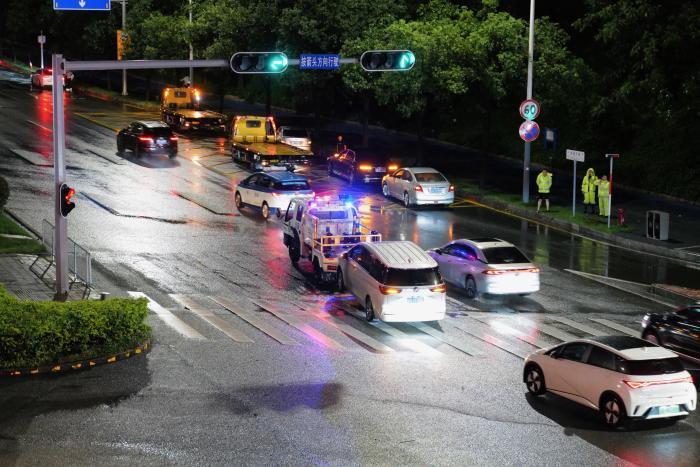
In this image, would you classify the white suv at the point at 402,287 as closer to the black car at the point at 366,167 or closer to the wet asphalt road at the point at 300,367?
the wet asphalt road at the point at 300,367

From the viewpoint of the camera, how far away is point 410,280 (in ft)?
78.5

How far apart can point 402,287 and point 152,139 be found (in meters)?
26.7

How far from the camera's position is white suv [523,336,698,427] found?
17359mm

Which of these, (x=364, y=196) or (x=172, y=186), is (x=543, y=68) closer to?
(x=364, y=196)

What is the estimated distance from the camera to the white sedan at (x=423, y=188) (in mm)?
39438

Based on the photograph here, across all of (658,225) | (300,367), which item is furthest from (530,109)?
(300,367)

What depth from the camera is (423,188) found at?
39.4 metres

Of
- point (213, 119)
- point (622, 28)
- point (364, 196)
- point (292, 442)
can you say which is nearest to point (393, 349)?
point (292, 442)

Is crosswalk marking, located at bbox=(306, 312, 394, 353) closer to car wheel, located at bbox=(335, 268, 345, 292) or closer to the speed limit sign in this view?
car wheel, located at bbox=(335, 268, 345, 292)

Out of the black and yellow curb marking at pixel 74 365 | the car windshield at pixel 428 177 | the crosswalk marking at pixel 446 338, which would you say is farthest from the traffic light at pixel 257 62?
the car windshield at pixel 428 177

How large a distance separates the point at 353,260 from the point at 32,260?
8902 millimetres

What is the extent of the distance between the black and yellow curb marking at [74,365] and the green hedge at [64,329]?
94mm

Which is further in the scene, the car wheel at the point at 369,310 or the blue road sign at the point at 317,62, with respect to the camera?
the blue road sign at the point at 317,62

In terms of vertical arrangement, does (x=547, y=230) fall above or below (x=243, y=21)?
below
